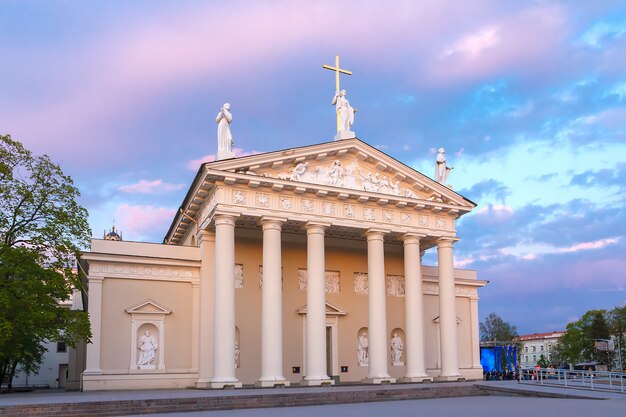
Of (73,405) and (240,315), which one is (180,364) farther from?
(73,405)

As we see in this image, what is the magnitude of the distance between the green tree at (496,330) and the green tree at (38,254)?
84.9 m

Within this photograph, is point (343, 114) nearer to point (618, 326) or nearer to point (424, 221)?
point (424, 221)

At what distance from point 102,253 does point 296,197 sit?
8443mm

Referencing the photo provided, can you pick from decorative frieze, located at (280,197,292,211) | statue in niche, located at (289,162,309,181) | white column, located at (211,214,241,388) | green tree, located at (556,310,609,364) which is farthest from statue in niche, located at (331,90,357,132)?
green tree, located at (556,310,609,364)

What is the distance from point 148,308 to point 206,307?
8.13 feet

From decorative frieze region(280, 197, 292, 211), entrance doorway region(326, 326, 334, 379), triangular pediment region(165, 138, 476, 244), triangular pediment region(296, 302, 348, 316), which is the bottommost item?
entrance doorway region(326, 326, 334, 379)

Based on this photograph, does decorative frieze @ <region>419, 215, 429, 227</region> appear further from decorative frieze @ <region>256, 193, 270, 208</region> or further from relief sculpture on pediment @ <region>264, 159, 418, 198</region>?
decorative frieze @ <region>256, 193, 270, 208</region>

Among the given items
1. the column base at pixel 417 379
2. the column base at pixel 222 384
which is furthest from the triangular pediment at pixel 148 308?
the column base at pixel 417 379

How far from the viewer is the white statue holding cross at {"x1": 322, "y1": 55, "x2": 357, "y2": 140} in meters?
31.2

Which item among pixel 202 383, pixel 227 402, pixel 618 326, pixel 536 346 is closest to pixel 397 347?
pixel 202 383

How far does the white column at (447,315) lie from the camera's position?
31156mm

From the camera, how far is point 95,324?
27.2m

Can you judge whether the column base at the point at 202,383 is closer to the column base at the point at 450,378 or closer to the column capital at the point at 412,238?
the column base at the point at 450,378

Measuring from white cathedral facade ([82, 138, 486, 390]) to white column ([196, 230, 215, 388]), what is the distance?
5cm
